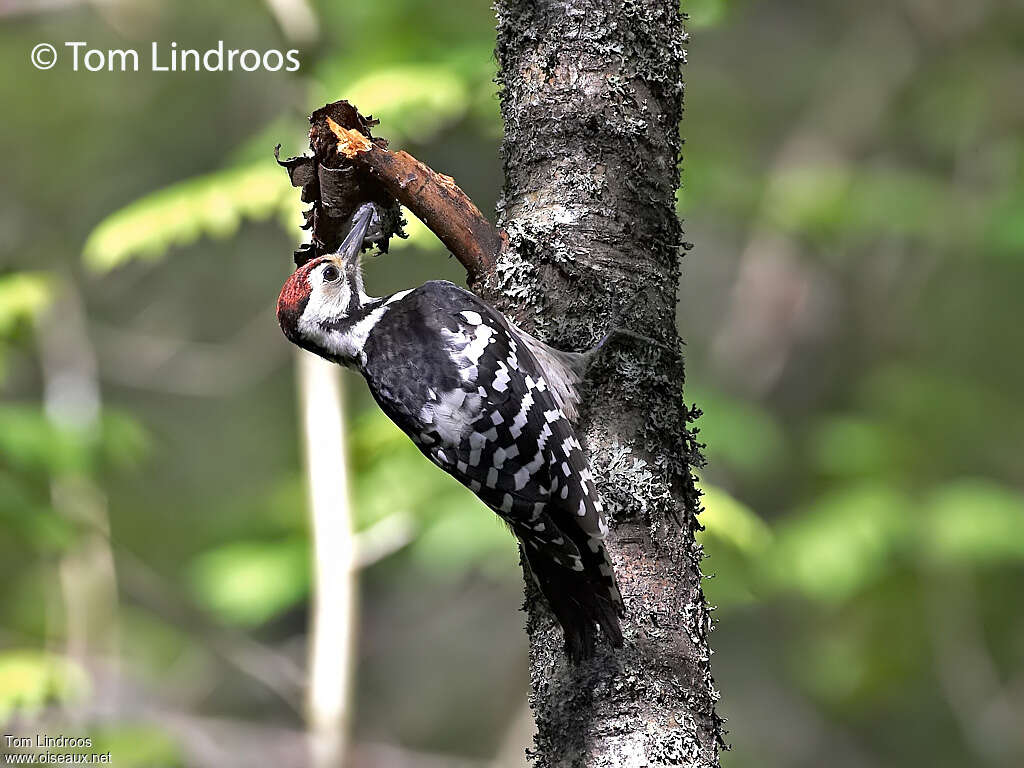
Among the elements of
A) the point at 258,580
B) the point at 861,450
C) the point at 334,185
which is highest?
the point at 861,450

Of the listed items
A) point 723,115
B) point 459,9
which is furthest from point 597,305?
point 723,115

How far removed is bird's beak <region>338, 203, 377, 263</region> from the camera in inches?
99.6

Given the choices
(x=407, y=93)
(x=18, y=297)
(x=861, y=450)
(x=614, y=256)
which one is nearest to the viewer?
(x=614, y=256)

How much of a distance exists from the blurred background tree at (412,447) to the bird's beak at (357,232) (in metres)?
1.01

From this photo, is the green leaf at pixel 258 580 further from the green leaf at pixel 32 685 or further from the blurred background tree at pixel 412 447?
the green leaf at pixel 32 685

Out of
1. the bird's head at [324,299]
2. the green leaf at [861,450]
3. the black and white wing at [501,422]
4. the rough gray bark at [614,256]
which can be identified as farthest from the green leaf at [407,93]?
the green leaf at [861,450]

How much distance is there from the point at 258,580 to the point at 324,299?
2637mm

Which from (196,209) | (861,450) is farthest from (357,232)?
(861,450)

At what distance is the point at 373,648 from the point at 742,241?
4664mm

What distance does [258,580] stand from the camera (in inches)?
197

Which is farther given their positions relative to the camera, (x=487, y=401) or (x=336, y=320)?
(x=336, y=320)

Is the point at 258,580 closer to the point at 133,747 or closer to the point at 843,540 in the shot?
the point at 133,747

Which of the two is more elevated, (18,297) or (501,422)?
(18,297)

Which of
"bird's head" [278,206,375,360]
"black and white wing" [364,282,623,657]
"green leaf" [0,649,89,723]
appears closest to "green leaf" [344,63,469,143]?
"bird's head" [278,206,375,360]
